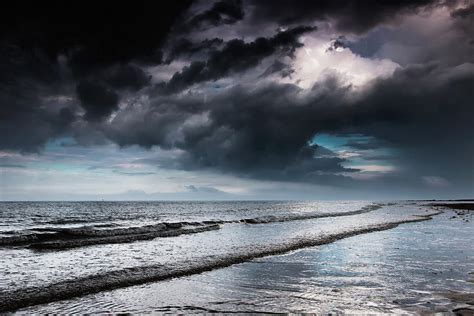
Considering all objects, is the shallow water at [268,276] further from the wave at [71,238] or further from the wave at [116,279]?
the wave at [71,238]

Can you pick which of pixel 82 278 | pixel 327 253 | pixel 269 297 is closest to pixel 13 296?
pixel 82 278

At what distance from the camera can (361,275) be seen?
38.7 feet

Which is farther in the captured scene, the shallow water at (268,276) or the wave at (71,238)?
the wave at (71,238)

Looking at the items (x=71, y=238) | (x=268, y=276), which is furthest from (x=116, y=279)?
(x=71, y=238)

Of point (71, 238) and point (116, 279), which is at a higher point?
point (116, 279)

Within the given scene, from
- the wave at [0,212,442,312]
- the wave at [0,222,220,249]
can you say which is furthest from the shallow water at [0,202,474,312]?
the wave at [0,222,220,249]

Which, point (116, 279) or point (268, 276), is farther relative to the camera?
point (268, 276)

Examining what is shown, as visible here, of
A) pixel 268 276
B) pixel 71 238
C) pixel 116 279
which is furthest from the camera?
pixel 71 238

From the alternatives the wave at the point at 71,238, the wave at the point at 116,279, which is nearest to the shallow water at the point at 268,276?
the wave at the point at 116,279

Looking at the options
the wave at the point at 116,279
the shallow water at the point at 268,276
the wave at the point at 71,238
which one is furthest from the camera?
the wave at the point at 71,238

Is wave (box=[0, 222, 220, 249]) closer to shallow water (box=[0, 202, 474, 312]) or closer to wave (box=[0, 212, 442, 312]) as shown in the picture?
shallow water (box=[0, 202, 474, 312])

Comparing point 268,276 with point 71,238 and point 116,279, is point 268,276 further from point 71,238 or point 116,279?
point 71,238

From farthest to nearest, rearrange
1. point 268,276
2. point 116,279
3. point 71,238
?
point 71,238
point 268,276
point 116,279

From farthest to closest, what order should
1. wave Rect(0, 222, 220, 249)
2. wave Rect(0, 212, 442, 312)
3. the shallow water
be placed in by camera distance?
wave Rect(0, 222, 220, 249), wave Rect(0, 212, 442, 312), the shallow water
